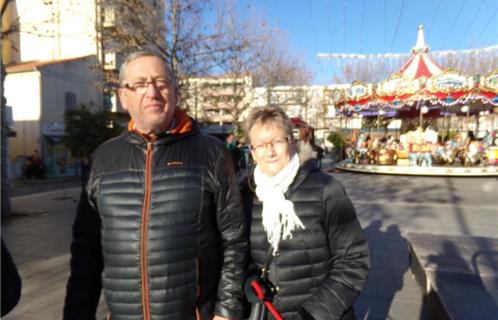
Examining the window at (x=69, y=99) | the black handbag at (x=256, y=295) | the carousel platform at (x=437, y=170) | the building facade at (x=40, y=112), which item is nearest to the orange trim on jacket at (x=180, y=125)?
the black handbag at (x=256, y=295)

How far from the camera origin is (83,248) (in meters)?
1.65

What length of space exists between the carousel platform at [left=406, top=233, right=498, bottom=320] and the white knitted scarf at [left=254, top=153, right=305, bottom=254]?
1.81 meters

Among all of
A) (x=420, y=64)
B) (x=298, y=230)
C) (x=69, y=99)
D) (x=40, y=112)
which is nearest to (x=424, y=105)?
(x=420, y=64)

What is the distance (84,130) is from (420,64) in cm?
1780

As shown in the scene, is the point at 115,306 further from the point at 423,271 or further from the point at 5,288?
the point at 423,271

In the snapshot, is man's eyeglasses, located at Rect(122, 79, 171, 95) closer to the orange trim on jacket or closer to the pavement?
the orange trim on jacket

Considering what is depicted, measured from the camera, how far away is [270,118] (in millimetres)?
1762

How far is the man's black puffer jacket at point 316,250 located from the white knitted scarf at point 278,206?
3 centimetres

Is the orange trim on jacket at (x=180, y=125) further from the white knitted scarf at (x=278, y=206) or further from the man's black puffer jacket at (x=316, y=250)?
the man's black puffer jacket at (x=316, y=250)

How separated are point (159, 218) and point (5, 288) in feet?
1.94

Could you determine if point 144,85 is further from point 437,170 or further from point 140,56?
point 437,170

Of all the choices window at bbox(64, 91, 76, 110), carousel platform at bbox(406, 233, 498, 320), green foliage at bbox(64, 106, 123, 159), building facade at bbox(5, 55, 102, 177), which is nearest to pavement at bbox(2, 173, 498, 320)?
carousel platform at bbox(406, 233, 498, 320)

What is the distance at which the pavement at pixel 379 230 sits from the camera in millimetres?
3541

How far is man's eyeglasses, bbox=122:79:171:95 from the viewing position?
156cm
